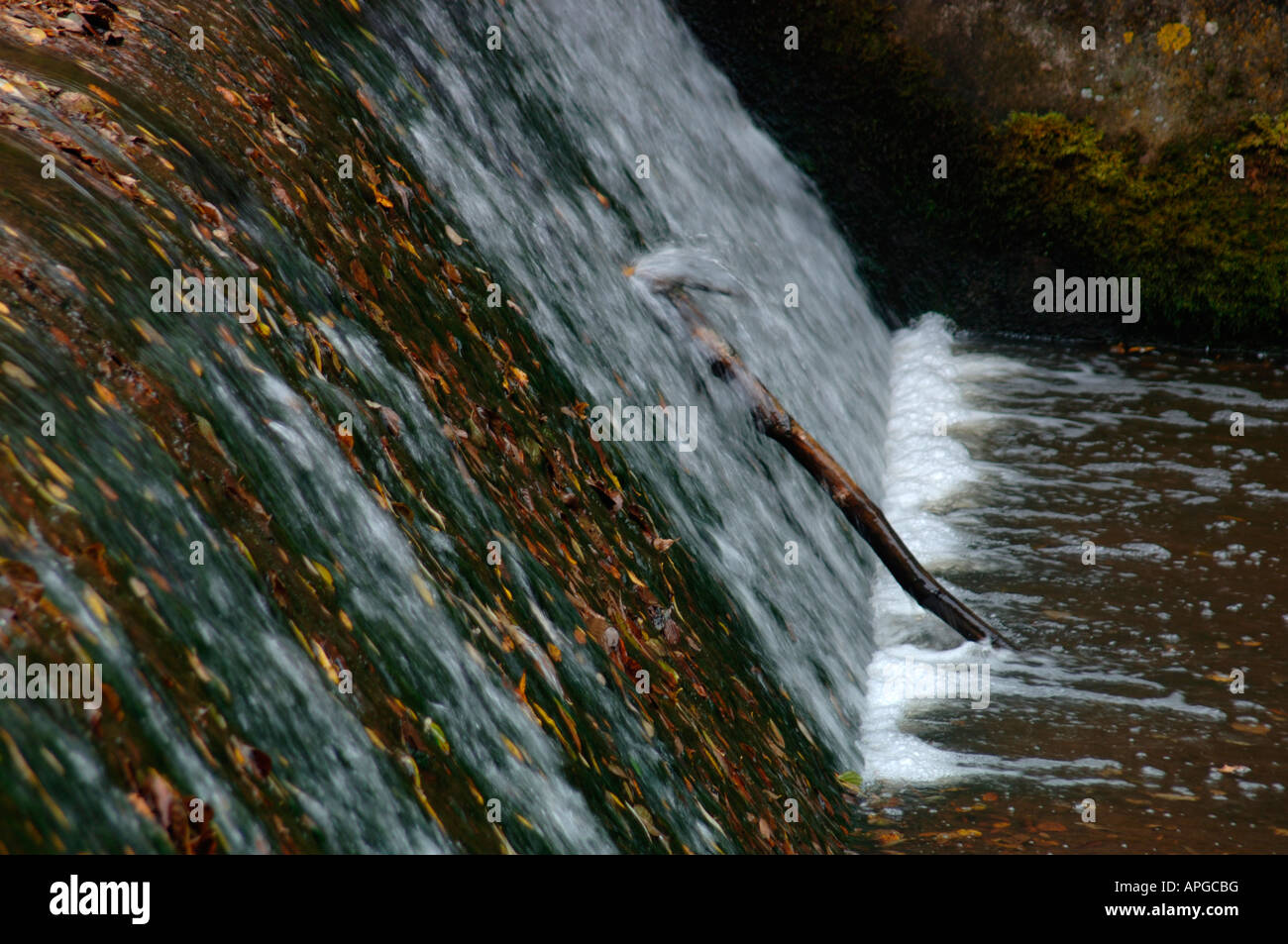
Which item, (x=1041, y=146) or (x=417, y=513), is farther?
(x=1041, y=146)

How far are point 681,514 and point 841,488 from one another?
1.30 meters

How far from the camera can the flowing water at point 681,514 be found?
8.26 ft

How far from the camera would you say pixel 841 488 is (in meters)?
6.27

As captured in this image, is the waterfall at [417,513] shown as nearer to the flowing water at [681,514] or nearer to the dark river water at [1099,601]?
the flowing water at [681,514]

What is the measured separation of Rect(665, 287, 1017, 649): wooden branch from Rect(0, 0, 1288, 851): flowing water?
0.13 meters

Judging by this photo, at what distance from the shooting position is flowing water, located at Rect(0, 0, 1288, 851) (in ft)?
8.26

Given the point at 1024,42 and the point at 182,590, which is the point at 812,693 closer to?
the point at 182,590

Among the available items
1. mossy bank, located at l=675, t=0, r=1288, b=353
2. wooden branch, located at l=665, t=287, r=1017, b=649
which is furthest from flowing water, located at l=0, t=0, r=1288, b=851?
mossy bank, located at l=675, t=0, r=1288, b=353

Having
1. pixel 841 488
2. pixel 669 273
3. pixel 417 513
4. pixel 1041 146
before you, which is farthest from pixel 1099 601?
pixel 1041 146

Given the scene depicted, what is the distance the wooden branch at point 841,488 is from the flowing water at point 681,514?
0.42 ft

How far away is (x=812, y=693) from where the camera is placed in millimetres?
5453

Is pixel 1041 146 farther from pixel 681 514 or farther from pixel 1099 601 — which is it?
pixel 681 514

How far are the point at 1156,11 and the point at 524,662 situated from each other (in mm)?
10979
